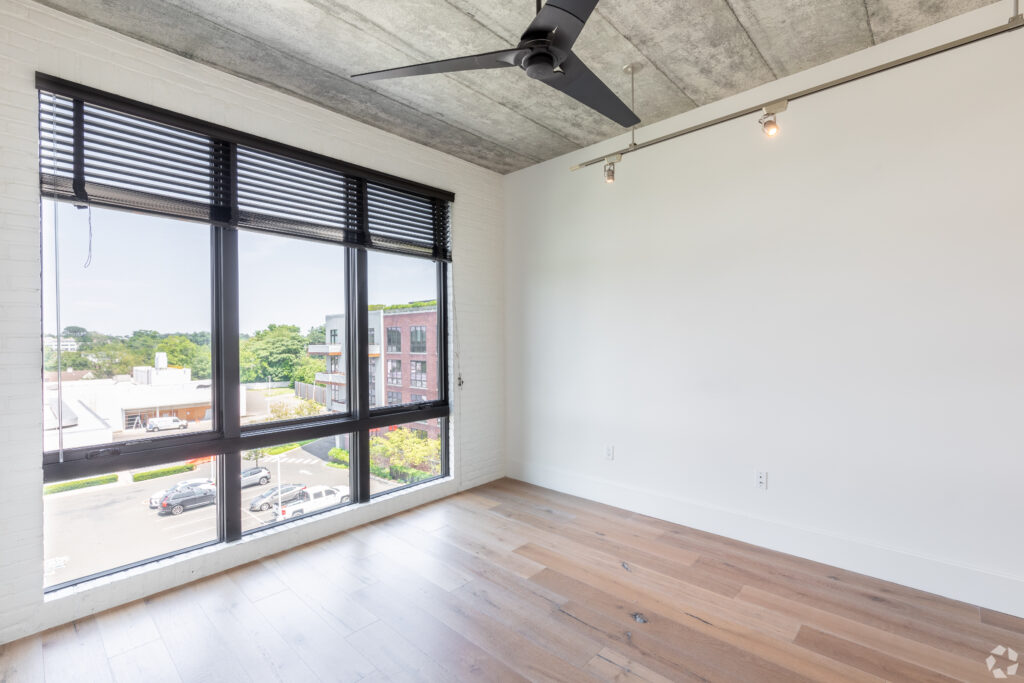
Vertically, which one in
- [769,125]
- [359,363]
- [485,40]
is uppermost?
[485,40]

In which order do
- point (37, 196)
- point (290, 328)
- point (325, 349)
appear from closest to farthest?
point (37, 196)
point (290, 328)
point (325, 349)

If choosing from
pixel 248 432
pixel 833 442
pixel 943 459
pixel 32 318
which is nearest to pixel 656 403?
pixel 833 442

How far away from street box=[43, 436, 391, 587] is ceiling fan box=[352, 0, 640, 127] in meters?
2.51

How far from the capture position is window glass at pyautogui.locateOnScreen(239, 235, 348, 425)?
3000 mm

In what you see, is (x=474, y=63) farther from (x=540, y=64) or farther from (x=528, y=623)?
(x=528, y=623)

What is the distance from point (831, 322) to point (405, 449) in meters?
3.21

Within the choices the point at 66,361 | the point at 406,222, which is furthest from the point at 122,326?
the point at 406,222

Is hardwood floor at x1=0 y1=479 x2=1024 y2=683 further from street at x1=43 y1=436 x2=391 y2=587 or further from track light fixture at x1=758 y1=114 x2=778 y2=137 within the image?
track light fixture at x1=758 y1=114 x2=778 y2=137

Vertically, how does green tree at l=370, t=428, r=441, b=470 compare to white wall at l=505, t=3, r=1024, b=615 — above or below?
below

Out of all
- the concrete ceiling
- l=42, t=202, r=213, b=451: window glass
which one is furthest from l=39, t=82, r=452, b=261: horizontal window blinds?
the concrete ceiling

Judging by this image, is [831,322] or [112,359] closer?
[112,359]

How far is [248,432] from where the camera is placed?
9.81ft

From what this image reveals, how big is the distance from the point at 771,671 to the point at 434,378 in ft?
10.0

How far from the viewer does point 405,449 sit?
3.91 meters
